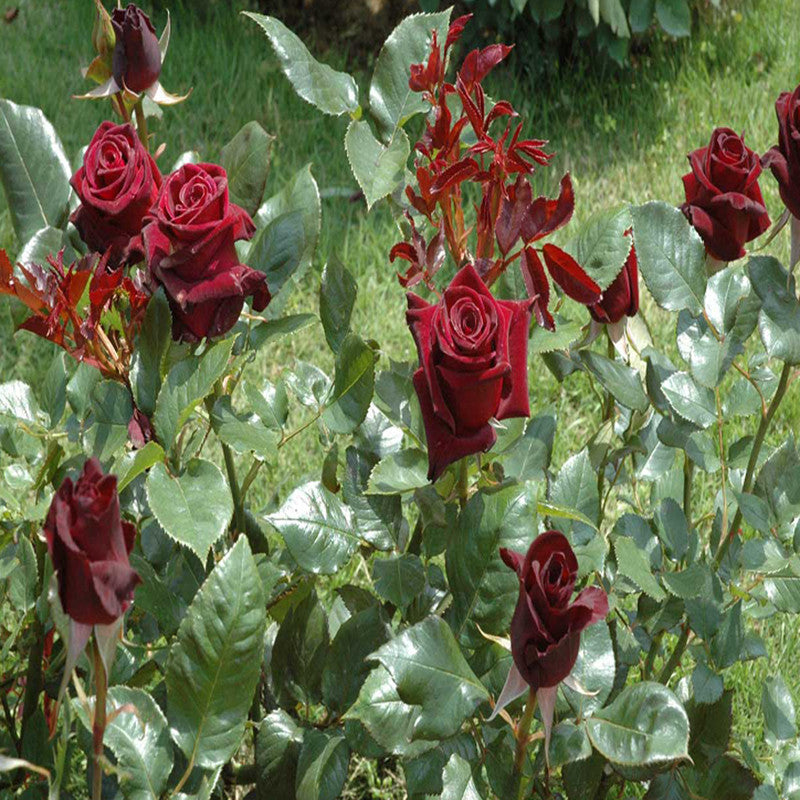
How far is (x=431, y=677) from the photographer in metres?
1.00

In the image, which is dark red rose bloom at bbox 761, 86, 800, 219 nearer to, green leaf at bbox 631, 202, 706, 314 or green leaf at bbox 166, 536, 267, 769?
green leaf at bbox 631, 202, 706, 314

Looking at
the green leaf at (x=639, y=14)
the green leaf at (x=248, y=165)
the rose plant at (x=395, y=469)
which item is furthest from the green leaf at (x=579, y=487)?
the green leaf at (x=639, y=14)

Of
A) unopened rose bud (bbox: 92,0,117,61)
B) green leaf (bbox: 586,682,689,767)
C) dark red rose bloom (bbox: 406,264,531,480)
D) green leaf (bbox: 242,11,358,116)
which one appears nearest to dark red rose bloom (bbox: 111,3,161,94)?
unopened rose bud (bbox: 92,0,117,61)

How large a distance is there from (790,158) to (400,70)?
41 cm

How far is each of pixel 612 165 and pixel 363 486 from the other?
101 inches

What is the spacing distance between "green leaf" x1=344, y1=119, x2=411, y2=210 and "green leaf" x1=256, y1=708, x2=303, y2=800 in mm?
546

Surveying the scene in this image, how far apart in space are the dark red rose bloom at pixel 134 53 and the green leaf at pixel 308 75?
0.11 m

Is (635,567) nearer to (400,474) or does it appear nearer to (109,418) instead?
(400,474)

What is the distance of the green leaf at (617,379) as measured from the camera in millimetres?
1225

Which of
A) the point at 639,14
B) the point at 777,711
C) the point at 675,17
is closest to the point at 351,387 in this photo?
the point at 777,711

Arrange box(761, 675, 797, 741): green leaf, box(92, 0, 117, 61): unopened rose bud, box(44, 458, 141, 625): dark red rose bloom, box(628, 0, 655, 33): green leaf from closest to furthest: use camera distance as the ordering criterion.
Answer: box(44, 458, 141, 625): dark red rose bloom
box(92, 0, 117, 61): unopened rose bud
box(761, 675, 797, 741): green leaf
box(628, 0, 655, 33): green leaf

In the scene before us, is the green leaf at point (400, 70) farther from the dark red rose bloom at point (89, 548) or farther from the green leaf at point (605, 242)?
the dark red rose bloom at point (89, 548)

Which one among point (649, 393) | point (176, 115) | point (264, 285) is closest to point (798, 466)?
point (649, 393)

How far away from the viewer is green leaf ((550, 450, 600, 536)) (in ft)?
4.08
